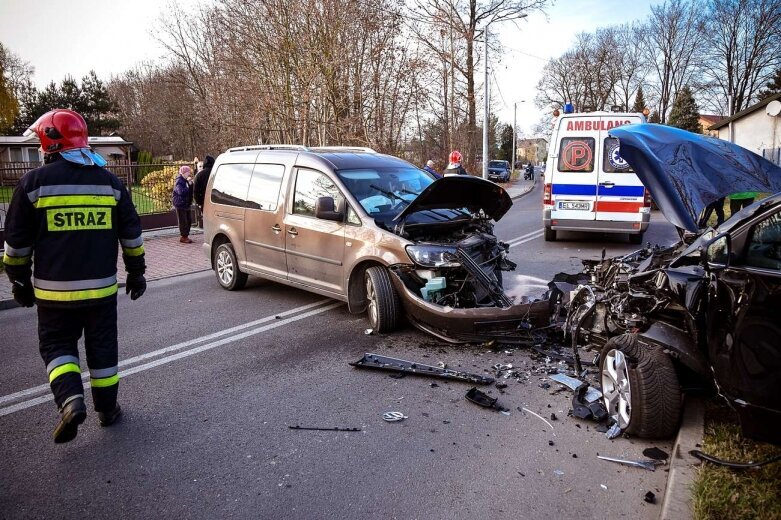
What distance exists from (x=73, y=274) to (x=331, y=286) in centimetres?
307

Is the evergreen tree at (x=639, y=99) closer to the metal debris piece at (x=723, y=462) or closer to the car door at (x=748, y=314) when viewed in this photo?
the car door at (x=748, y=314)

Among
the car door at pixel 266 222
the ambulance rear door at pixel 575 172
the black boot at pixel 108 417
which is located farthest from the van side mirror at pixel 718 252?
the ambulance rear door at pixel 575 172

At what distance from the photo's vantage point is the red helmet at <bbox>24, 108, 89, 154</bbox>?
146 inches

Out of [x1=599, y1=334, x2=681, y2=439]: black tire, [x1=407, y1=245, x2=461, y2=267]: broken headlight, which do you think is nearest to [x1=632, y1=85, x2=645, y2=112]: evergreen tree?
[x1=407, y1=245, x2=461, y2=267]: broken headlight

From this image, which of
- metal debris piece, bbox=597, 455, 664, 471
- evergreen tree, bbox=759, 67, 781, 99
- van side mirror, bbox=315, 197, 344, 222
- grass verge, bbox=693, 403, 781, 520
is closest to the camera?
grass verge, bbox=693, 403, 781, 520

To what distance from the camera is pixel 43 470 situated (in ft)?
11.3

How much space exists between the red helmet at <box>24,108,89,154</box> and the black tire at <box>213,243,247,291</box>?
4.28 meters

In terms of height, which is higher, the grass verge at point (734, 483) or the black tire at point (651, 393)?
the black tire at point (651, 393)

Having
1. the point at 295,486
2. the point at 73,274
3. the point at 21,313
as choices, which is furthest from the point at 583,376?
the point at 21,313

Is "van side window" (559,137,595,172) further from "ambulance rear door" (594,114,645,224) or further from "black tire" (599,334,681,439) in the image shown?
"black tire" (599,334,681,439)

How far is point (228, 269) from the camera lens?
26.9 ft

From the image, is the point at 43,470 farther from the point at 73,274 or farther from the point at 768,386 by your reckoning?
the point at 768,386

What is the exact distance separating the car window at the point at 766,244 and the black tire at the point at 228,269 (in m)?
6.37

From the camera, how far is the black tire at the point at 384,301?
5715 mm
